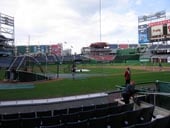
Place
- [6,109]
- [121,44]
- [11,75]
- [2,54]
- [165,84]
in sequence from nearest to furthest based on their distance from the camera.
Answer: [6,109] < [165,84] < [11,75] < [2,54] < [121,44]

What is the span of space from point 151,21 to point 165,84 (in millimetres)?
81340

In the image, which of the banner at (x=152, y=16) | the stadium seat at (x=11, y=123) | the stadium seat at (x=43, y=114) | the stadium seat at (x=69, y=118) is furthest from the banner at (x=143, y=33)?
the stadium seat at (x=11, y=123)

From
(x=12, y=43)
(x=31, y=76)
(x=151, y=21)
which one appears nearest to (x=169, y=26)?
(x=151, y=21)

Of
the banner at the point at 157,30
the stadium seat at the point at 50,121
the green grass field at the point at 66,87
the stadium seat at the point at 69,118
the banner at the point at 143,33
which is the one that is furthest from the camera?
the banner at the point at 143,33

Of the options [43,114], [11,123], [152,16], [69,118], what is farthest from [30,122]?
[152,16]

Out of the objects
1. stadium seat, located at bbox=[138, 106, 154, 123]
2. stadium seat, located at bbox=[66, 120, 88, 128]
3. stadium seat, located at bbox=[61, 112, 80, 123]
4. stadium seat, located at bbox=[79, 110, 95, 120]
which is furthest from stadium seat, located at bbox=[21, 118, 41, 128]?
stadium seat, located at bbox=[138, 106, 154, 123]

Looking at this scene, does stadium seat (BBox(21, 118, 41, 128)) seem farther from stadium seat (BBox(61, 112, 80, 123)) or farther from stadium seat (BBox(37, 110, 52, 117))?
stadium seat (BBox(37, 110, 52, 117))

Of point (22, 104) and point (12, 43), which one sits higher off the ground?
point (12, 43)

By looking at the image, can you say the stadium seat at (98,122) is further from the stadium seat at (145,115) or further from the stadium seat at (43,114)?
the stadium seat at (43,114)

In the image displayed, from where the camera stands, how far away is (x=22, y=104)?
10.6 metres

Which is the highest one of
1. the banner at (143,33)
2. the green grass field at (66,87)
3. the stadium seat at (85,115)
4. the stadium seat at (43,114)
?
the banner at (143,33)

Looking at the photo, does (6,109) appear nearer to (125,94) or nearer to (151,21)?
(125,94)

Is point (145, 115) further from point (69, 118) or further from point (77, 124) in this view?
point (77, 124)

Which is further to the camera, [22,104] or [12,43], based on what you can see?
[12,43]
